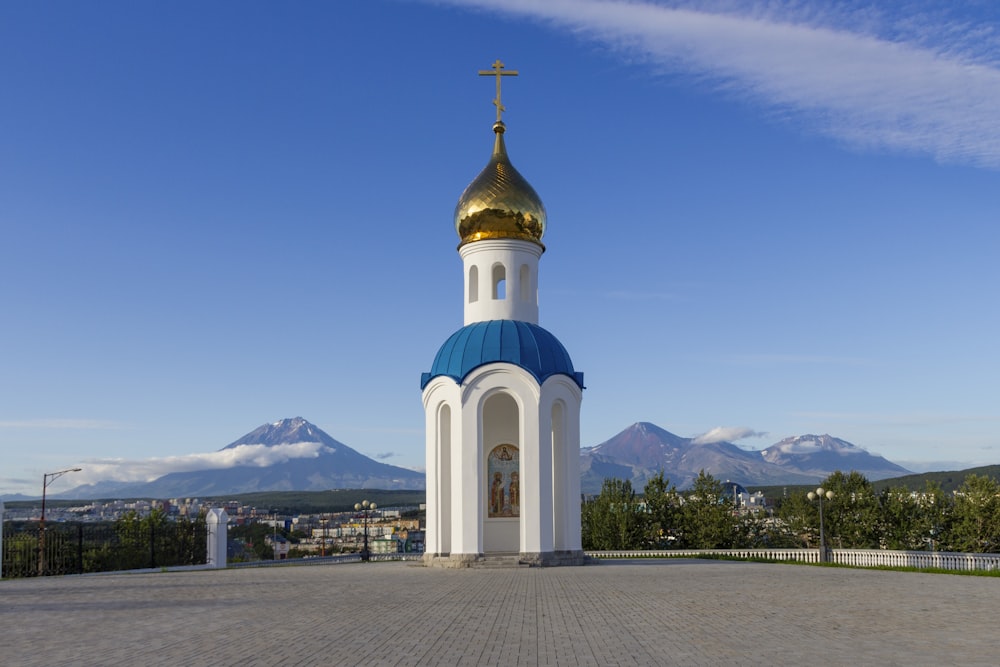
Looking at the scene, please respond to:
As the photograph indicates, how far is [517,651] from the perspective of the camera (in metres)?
9.27

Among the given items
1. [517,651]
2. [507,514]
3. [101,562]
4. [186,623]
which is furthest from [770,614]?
[101,562]

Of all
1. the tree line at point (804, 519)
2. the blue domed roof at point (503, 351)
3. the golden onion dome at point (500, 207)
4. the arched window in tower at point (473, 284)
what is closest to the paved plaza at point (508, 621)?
the blue domed roof at point (503, 351)

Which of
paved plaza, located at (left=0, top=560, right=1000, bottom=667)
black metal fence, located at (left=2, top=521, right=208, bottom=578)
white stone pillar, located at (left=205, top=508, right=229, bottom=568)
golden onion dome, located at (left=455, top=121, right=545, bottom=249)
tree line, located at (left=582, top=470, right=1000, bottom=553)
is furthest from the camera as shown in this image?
tree line, located at (left=582, top=470, right=1000, bottom=553)

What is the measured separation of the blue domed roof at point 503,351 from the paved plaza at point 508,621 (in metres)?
6.97

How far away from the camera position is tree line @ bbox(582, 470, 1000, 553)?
31828 mm

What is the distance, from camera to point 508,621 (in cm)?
1164

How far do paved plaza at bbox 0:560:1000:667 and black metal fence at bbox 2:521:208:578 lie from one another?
4.13m

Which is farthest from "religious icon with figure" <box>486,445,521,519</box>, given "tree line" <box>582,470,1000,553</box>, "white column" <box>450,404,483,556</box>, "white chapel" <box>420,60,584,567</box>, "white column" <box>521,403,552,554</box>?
"tree line" <box>582,470,1000,553</box>

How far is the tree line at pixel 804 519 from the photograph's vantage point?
31.8m

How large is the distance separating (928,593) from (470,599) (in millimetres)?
7161

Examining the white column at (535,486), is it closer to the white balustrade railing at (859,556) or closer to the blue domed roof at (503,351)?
the blue domed roof at (503,351)

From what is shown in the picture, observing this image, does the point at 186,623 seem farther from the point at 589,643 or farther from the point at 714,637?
the point at 714,637

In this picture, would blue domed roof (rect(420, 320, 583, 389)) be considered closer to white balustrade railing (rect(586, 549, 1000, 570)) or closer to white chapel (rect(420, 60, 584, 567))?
white chapel (rect(420, 60, 584, 567))

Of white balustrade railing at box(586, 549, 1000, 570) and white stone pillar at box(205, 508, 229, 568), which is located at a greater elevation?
white stone pillar at box(205, 508, 229, 568)
